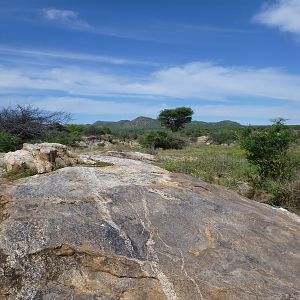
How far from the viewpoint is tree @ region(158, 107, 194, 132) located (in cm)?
5859

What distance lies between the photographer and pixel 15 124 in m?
17.4

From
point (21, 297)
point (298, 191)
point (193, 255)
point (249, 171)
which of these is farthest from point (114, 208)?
point (249, 171)

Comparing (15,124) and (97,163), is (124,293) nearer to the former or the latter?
(97,163)

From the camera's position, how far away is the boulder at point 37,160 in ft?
19.8

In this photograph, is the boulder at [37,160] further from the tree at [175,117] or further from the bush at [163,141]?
the tree at [175,117]

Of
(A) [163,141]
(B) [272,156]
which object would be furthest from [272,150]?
(A) [163,141]

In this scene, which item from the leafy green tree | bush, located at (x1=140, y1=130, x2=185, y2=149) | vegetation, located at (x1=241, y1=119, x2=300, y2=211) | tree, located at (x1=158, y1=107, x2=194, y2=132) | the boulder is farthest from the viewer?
tree, located at (x1=158, y1=107, x2=194, y2=132)

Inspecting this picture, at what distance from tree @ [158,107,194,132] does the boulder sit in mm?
52325

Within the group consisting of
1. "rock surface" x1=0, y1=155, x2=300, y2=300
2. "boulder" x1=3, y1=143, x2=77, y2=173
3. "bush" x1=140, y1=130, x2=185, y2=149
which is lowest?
"bush" x1=140, y1=130, x2=185, y2=149

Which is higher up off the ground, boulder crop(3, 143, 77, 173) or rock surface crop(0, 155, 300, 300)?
boulder crop(3, 143, 77, 173)

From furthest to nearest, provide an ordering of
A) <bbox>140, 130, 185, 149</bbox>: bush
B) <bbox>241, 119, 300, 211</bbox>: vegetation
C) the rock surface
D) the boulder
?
1. <bbox>140, 130, 185, 149</bbox>: bush
2. <bbox>241, 119, 300, 211</bbox>: vegetation
3. the boulder
4. the rock surface

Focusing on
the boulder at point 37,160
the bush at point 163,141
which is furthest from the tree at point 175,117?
the boulder at point 37,160

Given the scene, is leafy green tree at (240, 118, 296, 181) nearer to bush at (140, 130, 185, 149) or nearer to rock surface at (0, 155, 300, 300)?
rock surface at (0, 155, 300, 300)

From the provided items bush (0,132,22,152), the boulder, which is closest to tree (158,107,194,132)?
bush (0,132,22,152)
